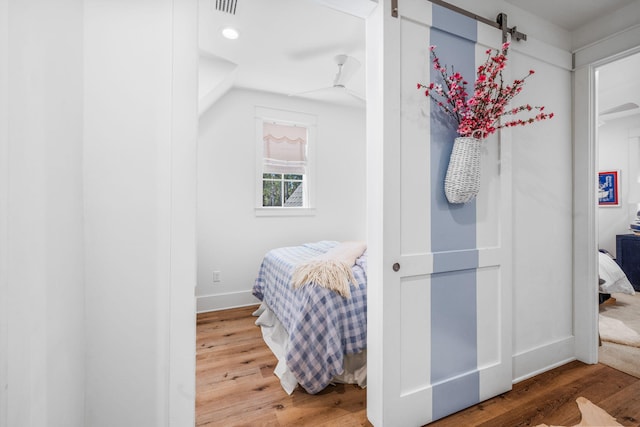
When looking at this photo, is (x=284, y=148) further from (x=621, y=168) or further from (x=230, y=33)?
(x=621, y=168)

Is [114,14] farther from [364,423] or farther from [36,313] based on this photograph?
[364,423]

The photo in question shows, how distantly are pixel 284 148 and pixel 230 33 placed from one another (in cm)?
163

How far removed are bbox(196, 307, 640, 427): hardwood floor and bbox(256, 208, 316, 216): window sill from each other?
1817 millimetres

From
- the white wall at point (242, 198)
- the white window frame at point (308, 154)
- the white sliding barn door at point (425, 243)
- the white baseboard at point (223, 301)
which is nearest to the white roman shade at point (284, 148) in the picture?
the white window frame at point (308, 154)

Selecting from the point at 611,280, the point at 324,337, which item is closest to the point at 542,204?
the point at 324,337

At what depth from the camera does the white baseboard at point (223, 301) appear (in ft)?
10.6

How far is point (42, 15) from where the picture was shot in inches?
26.5

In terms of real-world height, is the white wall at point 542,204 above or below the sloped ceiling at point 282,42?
below

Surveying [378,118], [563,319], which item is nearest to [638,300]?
[563,319]

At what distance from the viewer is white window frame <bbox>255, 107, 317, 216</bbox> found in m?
3.60

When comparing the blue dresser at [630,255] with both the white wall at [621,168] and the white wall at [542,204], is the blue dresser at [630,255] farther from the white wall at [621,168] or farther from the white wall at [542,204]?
the white wall at [542,204]

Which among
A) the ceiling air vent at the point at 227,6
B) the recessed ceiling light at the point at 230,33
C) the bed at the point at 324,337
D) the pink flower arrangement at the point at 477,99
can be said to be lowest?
the bed at the point at 324,337

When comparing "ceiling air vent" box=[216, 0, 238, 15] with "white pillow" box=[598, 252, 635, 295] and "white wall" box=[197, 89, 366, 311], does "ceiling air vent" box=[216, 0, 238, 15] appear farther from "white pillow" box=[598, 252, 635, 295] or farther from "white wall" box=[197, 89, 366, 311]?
"white pillow" box=[598, 252, 635, 295]

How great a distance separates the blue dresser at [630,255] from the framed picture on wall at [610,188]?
0.65 metres
